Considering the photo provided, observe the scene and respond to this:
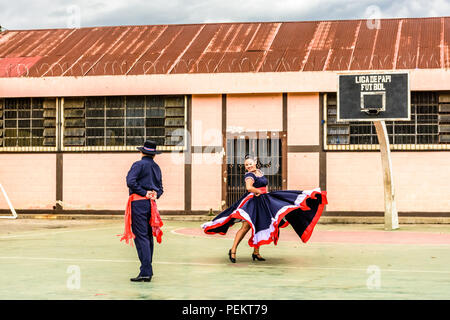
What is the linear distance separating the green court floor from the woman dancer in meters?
0.44

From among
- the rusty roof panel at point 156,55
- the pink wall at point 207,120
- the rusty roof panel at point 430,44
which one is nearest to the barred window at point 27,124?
the rusty roof panel at point 156,55

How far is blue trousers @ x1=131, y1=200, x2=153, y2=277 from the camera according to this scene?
10328 millimetres

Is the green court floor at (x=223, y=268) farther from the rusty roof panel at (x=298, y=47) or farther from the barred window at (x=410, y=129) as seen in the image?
the rusty roof panel at (x=298, y=47)

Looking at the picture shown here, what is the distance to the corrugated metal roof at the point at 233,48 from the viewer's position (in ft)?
80.7

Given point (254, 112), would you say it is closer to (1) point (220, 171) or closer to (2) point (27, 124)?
(1) point (220, 171)

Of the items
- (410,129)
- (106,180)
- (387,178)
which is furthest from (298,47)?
(106,180)

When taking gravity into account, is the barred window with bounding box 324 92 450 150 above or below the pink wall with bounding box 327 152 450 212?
above

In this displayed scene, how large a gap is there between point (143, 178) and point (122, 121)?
1531 centimetres

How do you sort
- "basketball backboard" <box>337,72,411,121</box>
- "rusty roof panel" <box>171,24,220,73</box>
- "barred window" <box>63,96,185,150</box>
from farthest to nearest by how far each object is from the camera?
"barred window" <box>63,96,185,150</box>
"rusty roof panel" <box>171,24,220,73</box>
"basketball backboard" <box>337,72,411,121</box>

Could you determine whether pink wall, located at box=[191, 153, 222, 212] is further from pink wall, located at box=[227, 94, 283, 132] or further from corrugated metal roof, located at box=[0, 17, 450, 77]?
corrugated metal roof, located at box=[0, 17, 450, 77]

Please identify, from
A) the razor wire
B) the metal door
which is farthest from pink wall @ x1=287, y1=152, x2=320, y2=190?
the razor wire
